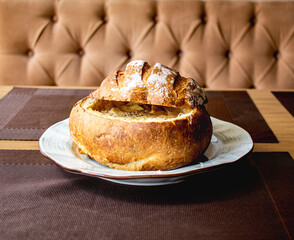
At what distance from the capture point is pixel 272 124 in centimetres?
101

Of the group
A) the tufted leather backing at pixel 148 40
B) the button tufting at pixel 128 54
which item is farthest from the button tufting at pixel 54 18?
the button tufting at pixel 128 54

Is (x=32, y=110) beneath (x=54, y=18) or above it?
beneath

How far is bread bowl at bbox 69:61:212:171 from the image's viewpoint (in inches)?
25.6

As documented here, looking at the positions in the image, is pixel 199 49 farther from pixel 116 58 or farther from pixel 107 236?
pixel 107 236

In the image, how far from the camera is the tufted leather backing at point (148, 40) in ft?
5.53

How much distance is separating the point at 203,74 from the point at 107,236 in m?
1.35

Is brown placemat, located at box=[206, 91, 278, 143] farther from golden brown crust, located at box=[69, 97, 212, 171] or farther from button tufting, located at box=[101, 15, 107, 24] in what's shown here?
button tufting, located at box=[101, 15, 107, 24]

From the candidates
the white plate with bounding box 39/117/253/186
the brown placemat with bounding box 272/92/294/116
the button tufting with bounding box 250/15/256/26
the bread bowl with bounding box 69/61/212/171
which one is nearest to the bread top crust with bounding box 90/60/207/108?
the bread bowl with bounding box 69/61/212/171

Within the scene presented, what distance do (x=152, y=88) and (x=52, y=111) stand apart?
0.48m

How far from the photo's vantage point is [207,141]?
72 cm

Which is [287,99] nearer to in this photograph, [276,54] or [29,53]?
[276,54]

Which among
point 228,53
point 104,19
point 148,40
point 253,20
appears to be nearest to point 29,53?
point 104,19

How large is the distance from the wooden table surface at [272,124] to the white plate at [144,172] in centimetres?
8

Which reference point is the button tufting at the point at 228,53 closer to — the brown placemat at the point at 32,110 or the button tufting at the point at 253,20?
the button tufting at the point at 253,20
